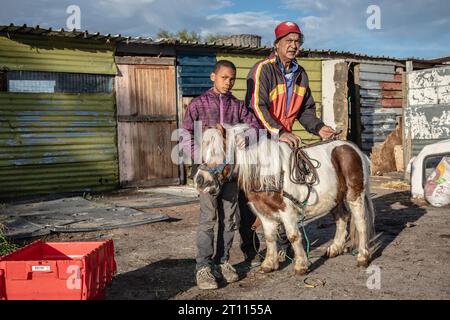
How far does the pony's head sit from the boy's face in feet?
1.78

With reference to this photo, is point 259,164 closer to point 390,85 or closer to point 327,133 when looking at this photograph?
point 327,133

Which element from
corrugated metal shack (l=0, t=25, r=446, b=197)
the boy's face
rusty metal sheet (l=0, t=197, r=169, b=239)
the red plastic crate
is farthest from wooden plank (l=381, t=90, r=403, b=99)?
the red plastic crate

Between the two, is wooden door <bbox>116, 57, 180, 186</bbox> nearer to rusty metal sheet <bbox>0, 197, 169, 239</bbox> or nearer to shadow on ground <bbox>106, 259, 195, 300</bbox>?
rusty metal sheet <bbox>0, 197, 169, 239</bbox>

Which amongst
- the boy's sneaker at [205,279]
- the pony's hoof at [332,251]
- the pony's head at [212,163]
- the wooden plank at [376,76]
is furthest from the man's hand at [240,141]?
the wooden plank at [376,76]

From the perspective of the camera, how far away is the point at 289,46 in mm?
4770

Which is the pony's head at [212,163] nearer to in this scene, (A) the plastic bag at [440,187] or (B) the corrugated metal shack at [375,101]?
(A) the plastic bag at [440,187]

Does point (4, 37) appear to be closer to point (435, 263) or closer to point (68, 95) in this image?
point (68, 95)

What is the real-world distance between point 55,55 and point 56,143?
6.74ft


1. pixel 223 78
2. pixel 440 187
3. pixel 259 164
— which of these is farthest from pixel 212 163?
pixel 440 187

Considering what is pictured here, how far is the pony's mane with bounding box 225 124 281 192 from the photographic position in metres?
4.15

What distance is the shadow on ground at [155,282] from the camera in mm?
4074

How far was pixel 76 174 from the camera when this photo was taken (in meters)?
11.0

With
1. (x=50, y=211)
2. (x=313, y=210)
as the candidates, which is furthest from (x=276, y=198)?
(x=50, y=211)

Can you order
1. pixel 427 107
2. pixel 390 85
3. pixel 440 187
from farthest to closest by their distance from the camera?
pixel 390 85, pixel 427 107, pixel 440 187
